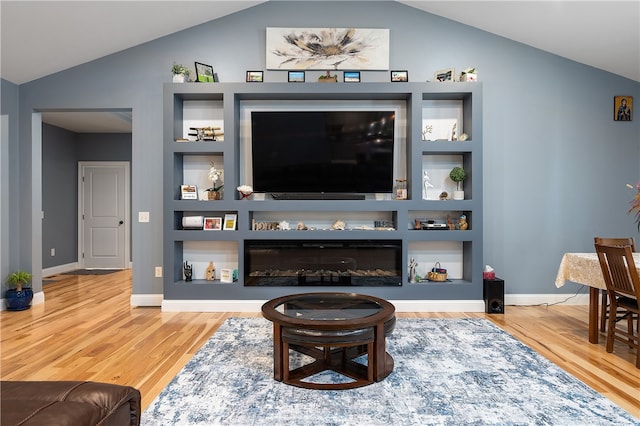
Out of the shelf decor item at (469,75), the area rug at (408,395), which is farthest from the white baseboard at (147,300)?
the shelf decor item at (469,75)

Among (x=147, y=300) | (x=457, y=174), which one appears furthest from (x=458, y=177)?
(x=147, y=300)

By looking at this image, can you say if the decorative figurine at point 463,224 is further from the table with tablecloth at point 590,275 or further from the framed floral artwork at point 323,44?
the framed floral artwork at point 323,44

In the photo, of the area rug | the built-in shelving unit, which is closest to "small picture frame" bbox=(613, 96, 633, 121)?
the built-in shelving unit

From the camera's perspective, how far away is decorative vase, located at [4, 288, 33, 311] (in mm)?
4199

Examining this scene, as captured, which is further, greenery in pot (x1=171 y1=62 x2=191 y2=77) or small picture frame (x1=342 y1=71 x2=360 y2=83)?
small picture frame (x1=342 y1=71 x2=360 y2=83)

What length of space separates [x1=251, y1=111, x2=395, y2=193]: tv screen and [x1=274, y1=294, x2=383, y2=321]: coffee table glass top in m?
1.68

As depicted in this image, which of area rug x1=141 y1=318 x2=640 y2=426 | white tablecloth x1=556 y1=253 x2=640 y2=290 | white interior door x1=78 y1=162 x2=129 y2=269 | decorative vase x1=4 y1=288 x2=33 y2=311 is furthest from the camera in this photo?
white interior door x1=78 y1=162 x2=129 y2=269

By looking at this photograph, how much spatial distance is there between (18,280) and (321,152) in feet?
12.2

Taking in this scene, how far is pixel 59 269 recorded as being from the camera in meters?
6.97

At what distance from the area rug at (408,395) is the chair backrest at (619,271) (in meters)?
0.76

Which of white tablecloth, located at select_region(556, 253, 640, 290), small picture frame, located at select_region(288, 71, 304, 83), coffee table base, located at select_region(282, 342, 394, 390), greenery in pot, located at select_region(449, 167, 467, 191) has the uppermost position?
small picture frame, located at select_region(288, 71, 304, 83)

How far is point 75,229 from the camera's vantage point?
24.4 ft

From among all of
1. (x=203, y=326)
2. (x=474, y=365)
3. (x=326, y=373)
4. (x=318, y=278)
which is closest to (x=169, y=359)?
(x=203, y=326)

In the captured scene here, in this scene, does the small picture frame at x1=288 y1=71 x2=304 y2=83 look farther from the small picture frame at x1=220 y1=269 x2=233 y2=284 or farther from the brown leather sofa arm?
the brown leather sofa arm
